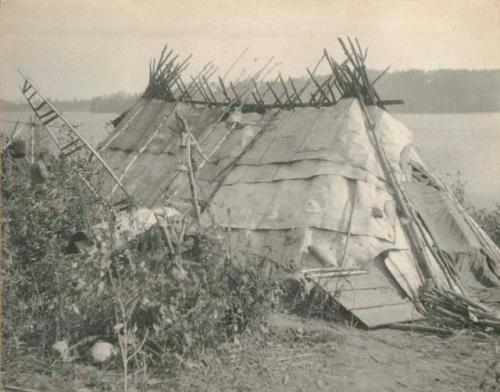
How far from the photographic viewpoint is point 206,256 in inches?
208

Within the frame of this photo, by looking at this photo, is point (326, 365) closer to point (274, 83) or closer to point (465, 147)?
point (274, 83)

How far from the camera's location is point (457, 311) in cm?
653

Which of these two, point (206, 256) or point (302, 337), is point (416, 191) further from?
point (206, 256)

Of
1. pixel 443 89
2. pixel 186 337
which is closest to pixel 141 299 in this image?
pixel 186 337

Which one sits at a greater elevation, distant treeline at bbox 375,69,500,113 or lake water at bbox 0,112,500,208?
distant treeline at bbox 375,69,500,113

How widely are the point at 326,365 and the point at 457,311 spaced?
219 centimetres

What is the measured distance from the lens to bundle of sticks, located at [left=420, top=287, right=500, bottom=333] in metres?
6.20

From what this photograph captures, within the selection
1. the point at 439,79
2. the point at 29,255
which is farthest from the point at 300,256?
the point at 439,79

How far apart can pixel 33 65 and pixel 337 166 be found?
14.2 feet

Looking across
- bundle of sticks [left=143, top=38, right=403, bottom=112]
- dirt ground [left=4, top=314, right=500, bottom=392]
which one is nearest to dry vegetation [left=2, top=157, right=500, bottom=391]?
dirt ground [left=4, top=314, right=500, bottom=392]

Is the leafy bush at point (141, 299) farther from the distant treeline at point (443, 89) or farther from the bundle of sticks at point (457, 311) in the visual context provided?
the distant treeline at point (443, 89)

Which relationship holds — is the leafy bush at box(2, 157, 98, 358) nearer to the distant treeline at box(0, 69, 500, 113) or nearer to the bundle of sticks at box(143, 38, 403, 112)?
the bundle of sticks at box(143, 38, 403, 112)

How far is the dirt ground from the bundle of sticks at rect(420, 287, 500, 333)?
177mm

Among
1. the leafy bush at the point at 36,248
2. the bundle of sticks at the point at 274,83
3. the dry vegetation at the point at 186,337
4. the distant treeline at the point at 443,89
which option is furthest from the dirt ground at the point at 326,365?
the distant treeline at the point at 443,89
